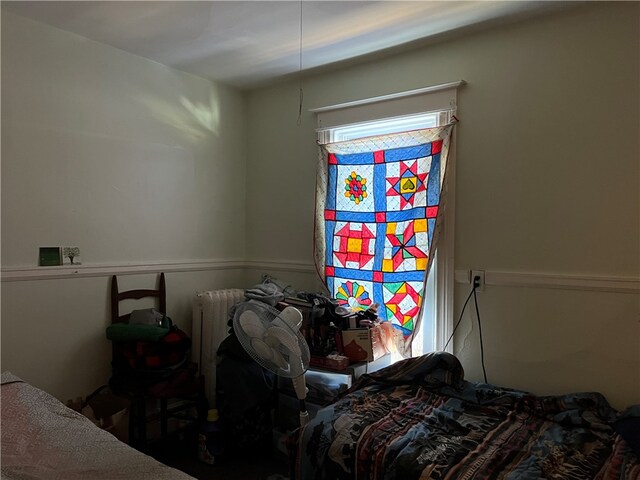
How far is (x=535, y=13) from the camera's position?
2.31m

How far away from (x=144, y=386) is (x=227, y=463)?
2.30 feet

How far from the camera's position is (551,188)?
7.55 ft

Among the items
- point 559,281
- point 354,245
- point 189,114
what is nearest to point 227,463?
point 354,245

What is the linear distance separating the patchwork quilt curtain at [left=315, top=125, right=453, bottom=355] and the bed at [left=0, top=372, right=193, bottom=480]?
1694 mm

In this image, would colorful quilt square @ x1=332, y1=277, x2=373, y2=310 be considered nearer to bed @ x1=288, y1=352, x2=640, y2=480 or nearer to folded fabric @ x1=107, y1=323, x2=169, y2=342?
bed @ x1=288, y1=352, x2=640, y2=480

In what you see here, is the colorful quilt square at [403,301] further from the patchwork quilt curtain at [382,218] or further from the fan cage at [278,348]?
the fan cage at [278,348]

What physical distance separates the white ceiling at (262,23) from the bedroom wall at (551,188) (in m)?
0.21

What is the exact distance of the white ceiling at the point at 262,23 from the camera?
7.42 feet

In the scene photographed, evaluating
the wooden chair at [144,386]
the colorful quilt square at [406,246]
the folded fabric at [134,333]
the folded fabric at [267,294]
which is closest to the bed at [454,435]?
the colorful quilt square at [406,246]

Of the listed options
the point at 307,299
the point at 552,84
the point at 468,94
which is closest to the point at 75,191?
the point at 307,299

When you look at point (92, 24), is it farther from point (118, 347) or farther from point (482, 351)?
point (482, 351)

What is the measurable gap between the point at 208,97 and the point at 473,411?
288cm

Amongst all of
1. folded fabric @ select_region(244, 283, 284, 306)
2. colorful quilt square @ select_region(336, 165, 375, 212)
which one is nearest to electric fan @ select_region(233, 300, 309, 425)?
folded fabric @ select_region(244, 283, 284, 306)

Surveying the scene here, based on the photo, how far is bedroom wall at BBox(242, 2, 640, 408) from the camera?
6.97 feet
